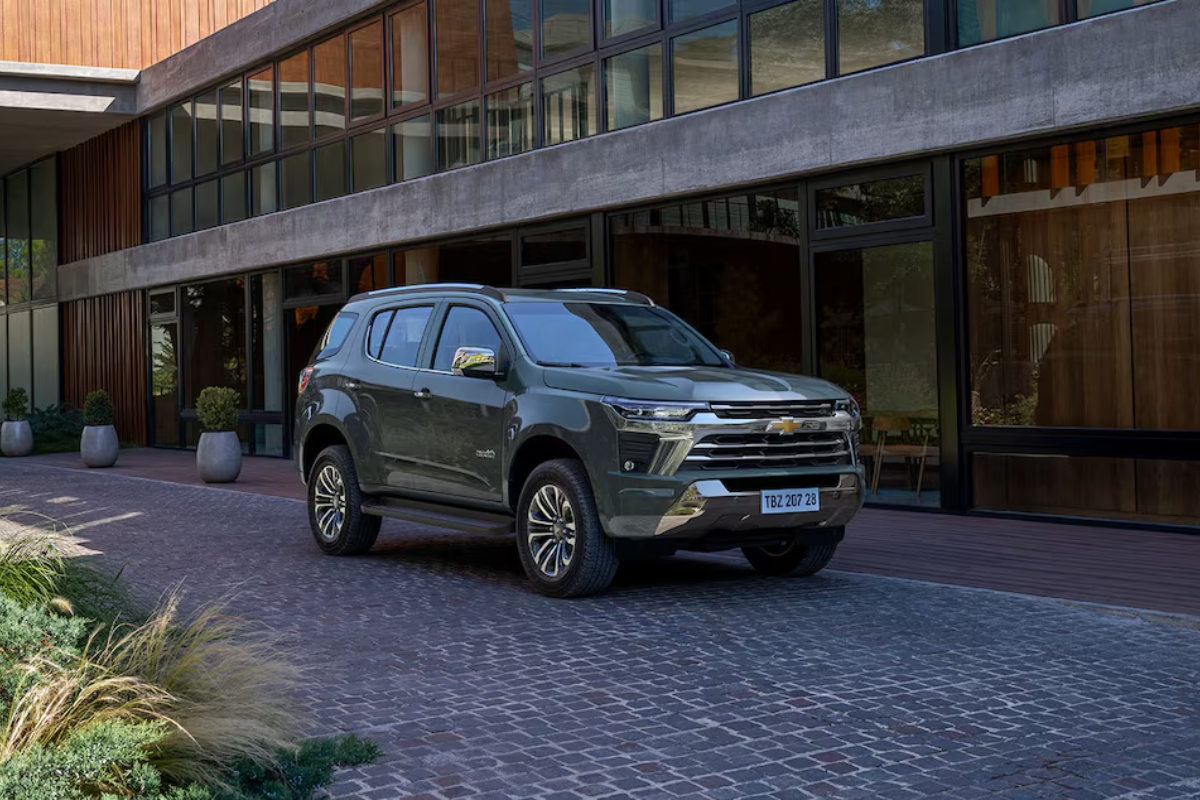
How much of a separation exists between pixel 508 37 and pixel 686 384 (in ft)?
38.7

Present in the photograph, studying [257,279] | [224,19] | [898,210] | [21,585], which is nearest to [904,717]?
[21,585]

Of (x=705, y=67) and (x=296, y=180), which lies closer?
(x=705, y=67)

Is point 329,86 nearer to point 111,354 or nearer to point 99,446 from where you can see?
point 99,446

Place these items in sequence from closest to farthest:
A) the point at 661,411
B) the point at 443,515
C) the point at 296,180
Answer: the point at 661,411, the point at 443,515, the point at 296,180

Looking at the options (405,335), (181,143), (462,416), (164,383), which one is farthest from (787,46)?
(164,383)

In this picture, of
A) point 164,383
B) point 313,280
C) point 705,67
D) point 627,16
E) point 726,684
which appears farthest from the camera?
point 164,383

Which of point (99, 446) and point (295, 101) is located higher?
point (295, 101)

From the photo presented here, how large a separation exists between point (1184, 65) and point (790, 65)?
4.51 metres

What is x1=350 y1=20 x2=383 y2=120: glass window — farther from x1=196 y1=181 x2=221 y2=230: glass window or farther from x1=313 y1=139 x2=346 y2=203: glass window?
x1=196 y1=181 x2=221 y2=230: glass window

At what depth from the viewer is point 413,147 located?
20984mm

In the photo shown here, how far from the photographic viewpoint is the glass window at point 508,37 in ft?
60.6

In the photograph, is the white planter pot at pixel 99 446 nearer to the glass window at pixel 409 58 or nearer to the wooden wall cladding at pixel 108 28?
the glass window at pixel 409 58

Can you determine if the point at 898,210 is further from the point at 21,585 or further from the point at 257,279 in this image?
the point at 257,279

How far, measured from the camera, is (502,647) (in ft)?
23.1
